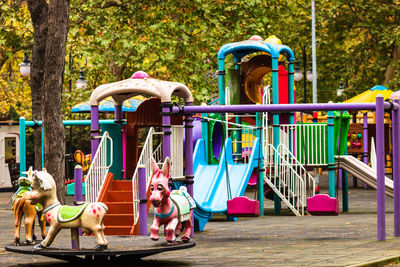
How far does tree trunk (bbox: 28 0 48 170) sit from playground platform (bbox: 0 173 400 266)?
1.89 m

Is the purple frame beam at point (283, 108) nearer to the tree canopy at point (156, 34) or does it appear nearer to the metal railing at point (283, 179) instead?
the metal railing at point (283, 179)

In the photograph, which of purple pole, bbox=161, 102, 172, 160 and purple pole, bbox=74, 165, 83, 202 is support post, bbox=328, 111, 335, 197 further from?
purple pole, bbox=74, 165, 83, 202

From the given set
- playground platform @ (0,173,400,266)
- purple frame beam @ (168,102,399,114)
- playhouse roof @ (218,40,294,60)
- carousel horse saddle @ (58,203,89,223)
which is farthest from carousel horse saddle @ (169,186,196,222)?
playhouse roof @ (218,40,294,60)

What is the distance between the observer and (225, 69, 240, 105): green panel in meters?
22.8

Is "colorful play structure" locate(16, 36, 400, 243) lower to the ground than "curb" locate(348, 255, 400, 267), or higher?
higher

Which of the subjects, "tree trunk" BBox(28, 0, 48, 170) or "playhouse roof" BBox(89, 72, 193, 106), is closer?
"playhouse roof" BBox(89, 72, 193, 106)

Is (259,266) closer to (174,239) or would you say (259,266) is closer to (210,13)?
(174,239)

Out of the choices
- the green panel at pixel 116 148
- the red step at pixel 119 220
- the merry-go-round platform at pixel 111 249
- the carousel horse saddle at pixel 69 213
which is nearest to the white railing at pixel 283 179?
the green panel at pixel 116 148

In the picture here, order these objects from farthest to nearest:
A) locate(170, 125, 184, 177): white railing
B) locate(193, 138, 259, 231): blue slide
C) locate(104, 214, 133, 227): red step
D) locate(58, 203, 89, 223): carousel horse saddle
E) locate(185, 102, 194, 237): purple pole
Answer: locate(193, 138, 259, 231): blue slide, locate(170, 125, 184, 177): white railing, locate(185, 102, 194, 237): purple pole, locate(104, 214, 133, 227): red step, locate(58, 203, 89, 223): carousel horse saddle

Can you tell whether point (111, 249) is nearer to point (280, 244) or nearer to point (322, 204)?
point (280, 244)

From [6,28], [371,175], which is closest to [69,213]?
[371,175]

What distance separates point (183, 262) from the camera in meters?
11.9

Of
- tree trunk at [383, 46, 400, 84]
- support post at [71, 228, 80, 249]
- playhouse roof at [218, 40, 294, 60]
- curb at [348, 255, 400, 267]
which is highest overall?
tree trunk at [383, 46, 400, 84]

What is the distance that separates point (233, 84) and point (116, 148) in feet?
17.9
